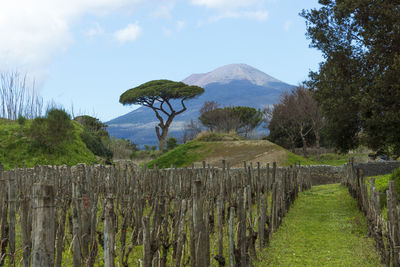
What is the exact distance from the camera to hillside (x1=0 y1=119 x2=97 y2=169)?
1839 centimetres

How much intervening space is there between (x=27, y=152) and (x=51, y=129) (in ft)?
5.04

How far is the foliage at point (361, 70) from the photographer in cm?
1041

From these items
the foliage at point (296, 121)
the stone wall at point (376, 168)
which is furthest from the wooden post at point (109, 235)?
the foliage at point (296, 121)

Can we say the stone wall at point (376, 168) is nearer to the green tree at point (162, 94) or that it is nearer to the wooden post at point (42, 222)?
the wooden post at point (42, 222)

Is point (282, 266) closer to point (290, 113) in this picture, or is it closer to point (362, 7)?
point (362, 7)

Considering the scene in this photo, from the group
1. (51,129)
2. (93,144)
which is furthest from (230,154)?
(51,129)

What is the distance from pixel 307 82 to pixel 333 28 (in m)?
1.93

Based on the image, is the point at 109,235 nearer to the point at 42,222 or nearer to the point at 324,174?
the point at 42,222

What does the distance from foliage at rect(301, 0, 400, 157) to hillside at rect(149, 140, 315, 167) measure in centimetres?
1480

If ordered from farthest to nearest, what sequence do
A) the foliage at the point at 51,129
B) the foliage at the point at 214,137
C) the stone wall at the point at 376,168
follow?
1. the foliage at the point at 214,137
2. the stone wall at the point at 376,168
3. the foliage at the point at 51,129

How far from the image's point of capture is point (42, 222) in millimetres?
2691

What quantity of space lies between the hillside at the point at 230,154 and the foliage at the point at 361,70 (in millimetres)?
14799

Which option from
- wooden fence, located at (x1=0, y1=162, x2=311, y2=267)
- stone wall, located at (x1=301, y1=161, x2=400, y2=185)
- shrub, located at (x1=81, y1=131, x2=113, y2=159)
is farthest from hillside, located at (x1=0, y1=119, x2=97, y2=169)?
stone wall, located at (x1=301, y1=161, x2=400, y2=185)

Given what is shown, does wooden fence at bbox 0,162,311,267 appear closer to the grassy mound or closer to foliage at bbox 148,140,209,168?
the grassy mound
